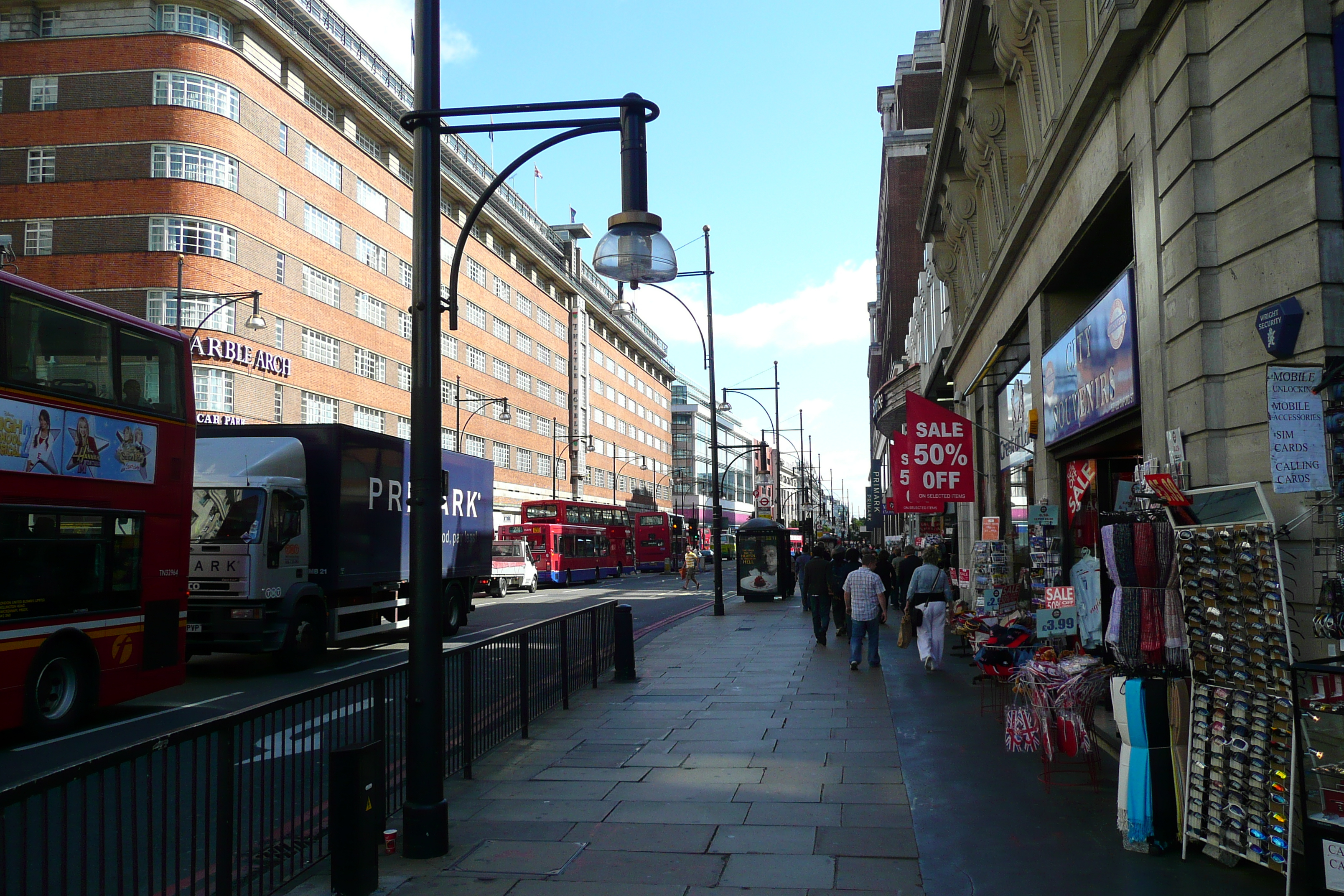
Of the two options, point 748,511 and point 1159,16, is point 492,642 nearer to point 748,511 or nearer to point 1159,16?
point 1159,16

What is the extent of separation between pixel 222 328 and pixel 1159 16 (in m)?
37.9

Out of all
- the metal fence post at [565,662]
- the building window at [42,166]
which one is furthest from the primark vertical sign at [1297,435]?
the building window at [42,166]

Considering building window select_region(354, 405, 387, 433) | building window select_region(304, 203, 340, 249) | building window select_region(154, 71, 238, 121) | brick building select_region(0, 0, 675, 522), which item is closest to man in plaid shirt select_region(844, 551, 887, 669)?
brick building select_region(0, 0, 675, 522)

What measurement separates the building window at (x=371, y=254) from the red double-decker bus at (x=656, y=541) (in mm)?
19302

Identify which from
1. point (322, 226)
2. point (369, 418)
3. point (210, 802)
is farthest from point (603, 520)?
point (210, 802)

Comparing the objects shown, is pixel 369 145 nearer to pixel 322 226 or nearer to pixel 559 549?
pixel 322 226

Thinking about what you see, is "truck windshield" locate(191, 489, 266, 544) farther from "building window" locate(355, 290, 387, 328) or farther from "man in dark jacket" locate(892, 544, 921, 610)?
"building window" locate(355, 290, 387, 328)

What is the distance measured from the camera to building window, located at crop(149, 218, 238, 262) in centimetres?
3981

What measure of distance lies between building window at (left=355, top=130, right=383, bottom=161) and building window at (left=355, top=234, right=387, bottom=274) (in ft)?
14.9

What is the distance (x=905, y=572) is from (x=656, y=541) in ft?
131

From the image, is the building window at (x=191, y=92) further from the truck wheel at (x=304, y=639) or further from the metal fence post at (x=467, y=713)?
the metal fence post at (x=467, y=713)

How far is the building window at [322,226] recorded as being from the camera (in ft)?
152

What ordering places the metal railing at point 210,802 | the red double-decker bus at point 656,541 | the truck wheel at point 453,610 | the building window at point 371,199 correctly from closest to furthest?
the metal railing at point 210,802, the truck wheel at point 453,610, the building window at point 371,199, the red double-decker bus at point 656,541

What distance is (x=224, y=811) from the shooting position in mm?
5082
